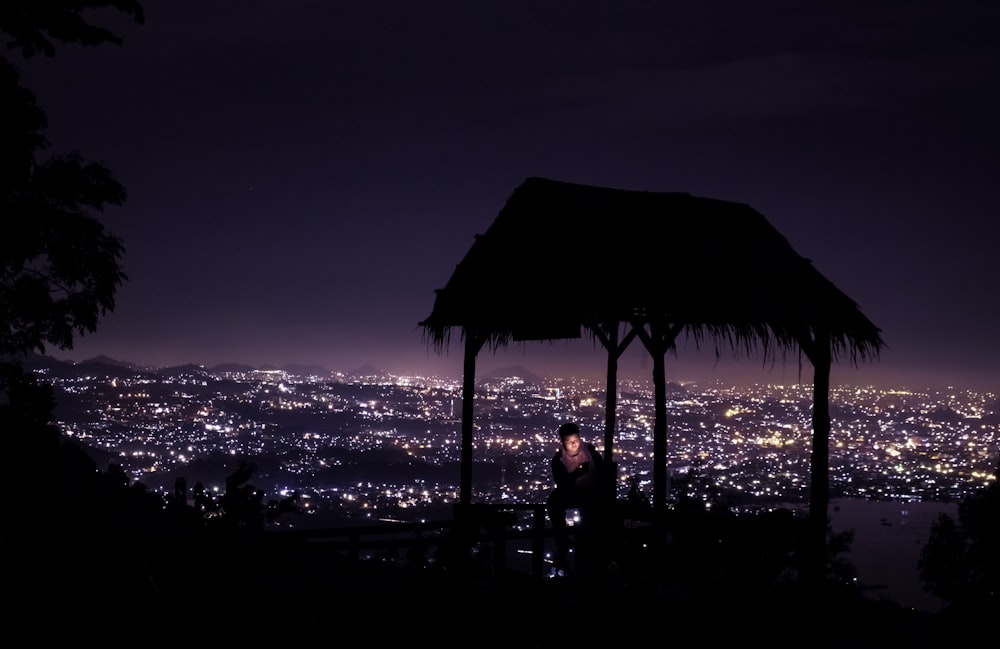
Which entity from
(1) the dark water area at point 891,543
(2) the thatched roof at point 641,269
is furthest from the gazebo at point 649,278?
(1) the dark water area at point 891,543

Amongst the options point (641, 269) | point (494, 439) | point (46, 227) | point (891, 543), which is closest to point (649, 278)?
point (641, 269)

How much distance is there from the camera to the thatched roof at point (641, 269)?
A: 328 inches

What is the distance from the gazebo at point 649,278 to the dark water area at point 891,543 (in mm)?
16781

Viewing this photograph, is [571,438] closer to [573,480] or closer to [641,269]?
[573,480]

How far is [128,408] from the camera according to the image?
76.8 meters

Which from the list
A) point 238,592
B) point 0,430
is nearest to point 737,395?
point 0,430

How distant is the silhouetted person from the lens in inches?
346

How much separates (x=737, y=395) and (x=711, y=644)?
54803 mm

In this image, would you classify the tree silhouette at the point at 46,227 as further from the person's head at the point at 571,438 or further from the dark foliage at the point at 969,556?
the dark foliage at the point at 969,556

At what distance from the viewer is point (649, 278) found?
8.22m

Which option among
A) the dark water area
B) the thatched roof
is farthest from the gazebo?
the dark water area

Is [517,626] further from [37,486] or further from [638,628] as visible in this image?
[37,486]

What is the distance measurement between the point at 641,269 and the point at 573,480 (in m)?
2.43

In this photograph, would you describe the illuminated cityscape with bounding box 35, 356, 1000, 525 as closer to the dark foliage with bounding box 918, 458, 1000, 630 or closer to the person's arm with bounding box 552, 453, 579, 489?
the dark foliage with bounding box 918, 458, 1000, 630
